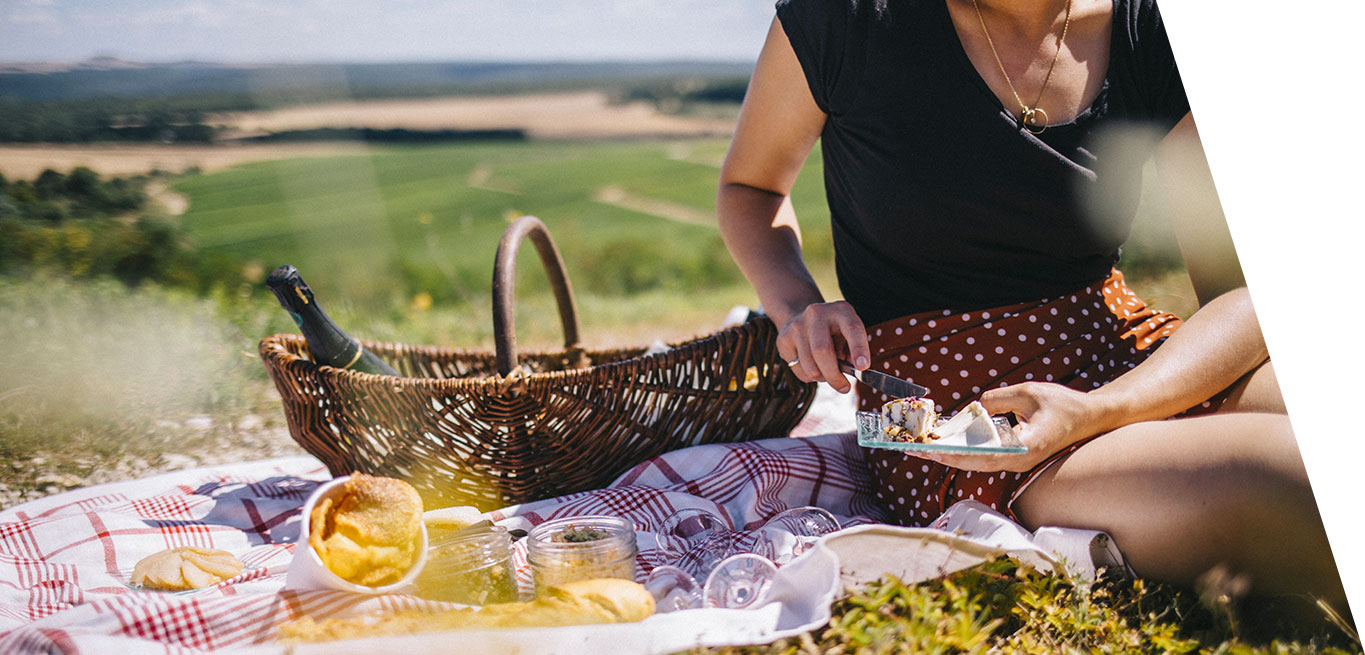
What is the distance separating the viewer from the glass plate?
984 mm

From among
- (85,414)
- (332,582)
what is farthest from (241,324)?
(332,582)

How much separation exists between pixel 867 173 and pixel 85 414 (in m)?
1.98

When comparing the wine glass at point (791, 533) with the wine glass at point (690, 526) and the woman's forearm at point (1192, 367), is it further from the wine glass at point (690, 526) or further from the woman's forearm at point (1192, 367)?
the woman's forearm at point (1192, 367)

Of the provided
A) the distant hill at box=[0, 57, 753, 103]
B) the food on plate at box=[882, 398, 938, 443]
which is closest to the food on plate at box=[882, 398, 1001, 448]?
the food on plate at box=[882, 398, 938, 443]

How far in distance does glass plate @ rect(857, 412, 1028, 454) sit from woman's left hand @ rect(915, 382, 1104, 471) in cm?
2

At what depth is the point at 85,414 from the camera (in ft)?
7.00

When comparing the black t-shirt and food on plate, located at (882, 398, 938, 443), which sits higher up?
the black t-shirt

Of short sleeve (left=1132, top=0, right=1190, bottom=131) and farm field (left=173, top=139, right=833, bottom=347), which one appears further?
farm field (left=173, top=139, right=833, bottom=347)

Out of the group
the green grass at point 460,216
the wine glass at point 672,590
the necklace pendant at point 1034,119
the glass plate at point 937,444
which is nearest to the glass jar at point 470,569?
the wine glass at point 672,590

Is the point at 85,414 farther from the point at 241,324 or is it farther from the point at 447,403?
the point at 447,403

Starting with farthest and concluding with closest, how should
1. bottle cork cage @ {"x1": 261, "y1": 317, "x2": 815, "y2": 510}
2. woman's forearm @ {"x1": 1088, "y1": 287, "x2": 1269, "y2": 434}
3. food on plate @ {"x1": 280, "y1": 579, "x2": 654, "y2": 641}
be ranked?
bottle cork cage @ {"x1": 261, "y1": 317, "x2": 815, "y2": 510}
woman's forearm @ {"x1": 1088, "y1": 287, "x2": 1269, "y2": 434}
food on plate @ {"x1": 280, "y1": 579, "x2": 654, "y2": 641}

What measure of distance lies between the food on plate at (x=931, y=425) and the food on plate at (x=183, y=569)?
90 centimetres

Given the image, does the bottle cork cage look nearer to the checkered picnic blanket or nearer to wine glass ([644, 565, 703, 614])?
the checkered picnic blanket

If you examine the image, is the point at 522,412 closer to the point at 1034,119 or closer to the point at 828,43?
the point at 828,43
